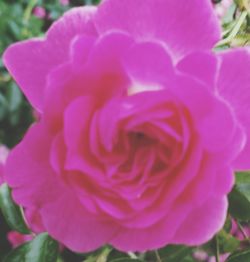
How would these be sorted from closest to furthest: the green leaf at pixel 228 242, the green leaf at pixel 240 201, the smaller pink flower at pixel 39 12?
1. the green leaf at pixel 240 201
2. the green leaf at pixel 228 242
3. the smaller pink flower at pixel 39 12

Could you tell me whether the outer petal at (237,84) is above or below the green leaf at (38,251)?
above

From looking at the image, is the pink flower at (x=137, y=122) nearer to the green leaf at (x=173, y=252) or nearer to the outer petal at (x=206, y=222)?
the outer petal at (x=206, y=222)

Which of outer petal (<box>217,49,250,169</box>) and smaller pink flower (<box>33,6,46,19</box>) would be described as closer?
outer petal (<box>217,49,250,169</box>)

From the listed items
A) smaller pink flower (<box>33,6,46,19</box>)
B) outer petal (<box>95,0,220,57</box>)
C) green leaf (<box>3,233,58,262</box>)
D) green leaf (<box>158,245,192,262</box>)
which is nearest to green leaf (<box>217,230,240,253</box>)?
green leaf (<box>158,245,192,262</box>)

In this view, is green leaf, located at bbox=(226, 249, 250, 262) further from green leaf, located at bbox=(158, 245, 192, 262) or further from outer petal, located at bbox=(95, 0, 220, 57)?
outer petal, located at bbox=(95, 0, 220, 57)

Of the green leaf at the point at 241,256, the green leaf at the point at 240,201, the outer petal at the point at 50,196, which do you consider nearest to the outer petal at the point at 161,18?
the outer petal at the point at 50,196

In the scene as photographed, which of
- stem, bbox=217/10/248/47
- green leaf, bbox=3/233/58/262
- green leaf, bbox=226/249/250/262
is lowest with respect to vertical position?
green leaf, bbox=226/249/250/262
